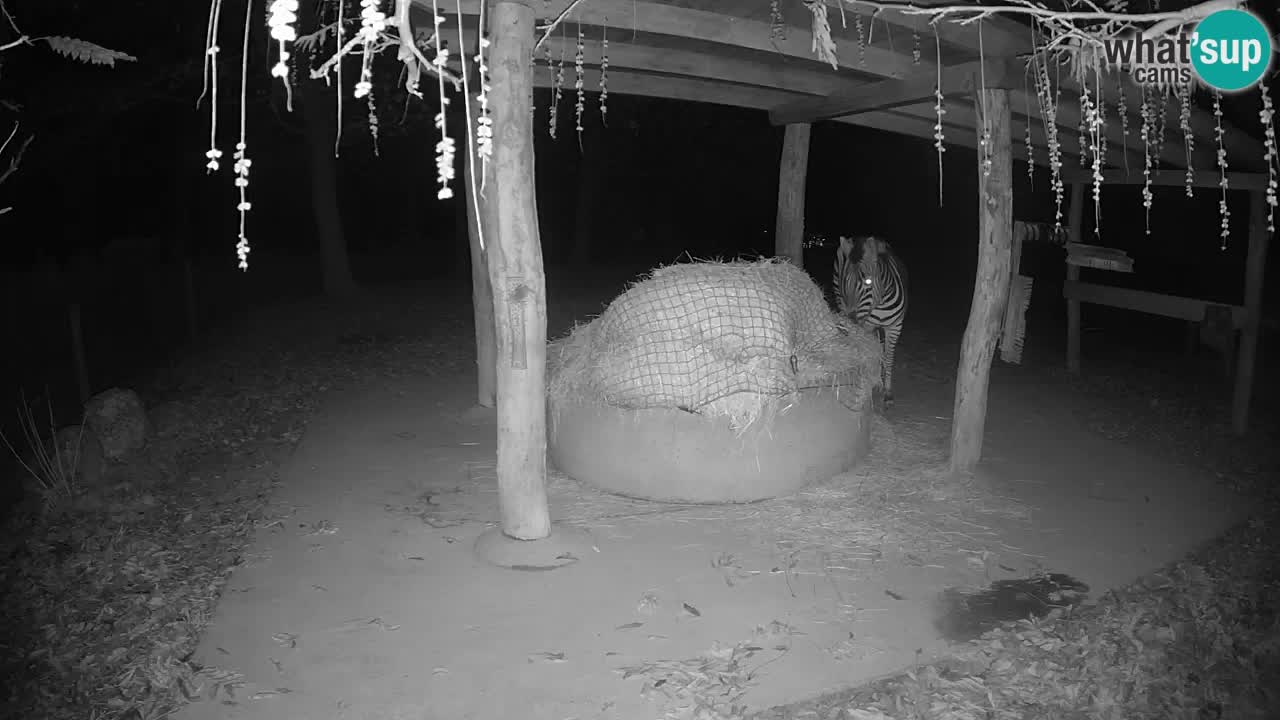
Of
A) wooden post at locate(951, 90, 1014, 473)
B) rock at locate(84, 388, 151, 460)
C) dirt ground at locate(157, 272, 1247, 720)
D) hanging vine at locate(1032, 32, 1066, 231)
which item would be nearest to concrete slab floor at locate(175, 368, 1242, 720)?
dirt ground at locate(157, 272, 1247, 720)

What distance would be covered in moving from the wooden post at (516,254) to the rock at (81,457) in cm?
337

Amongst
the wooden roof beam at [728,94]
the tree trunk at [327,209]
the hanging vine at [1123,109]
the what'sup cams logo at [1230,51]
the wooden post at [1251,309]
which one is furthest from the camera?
the tree trunk at [327,209]

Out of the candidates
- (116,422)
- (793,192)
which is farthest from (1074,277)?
(116,422)

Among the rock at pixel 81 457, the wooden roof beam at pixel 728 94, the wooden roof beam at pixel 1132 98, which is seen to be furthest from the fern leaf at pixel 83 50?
the wooden roof beam at pixel 728 94

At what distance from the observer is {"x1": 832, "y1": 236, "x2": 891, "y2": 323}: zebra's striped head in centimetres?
878

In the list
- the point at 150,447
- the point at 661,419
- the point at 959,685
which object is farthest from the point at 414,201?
the point at 959,685

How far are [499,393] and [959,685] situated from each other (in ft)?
8.77

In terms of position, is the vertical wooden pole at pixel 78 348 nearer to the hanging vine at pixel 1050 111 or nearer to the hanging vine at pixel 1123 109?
the hanging vine at pixel 1050 111

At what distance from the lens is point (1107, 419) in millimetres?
7938

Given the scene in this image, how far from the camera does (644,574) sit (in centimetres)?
482

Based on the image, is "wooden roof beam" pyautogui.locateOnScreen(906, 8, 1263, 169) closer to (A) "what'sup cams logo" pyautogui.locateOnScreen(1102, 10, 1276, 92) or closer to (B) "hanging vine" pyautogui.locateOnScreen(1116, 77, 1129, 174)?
(B) "hanging vine" pyautogui.locateOnScreen(1116, 77, 1129, 174)

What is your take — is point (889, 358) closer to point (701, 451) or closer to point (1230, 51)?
point (701, 451)

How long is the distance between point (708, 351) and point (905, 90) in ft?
8.34

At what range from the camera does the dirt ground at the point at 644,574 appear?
3.72 meters
